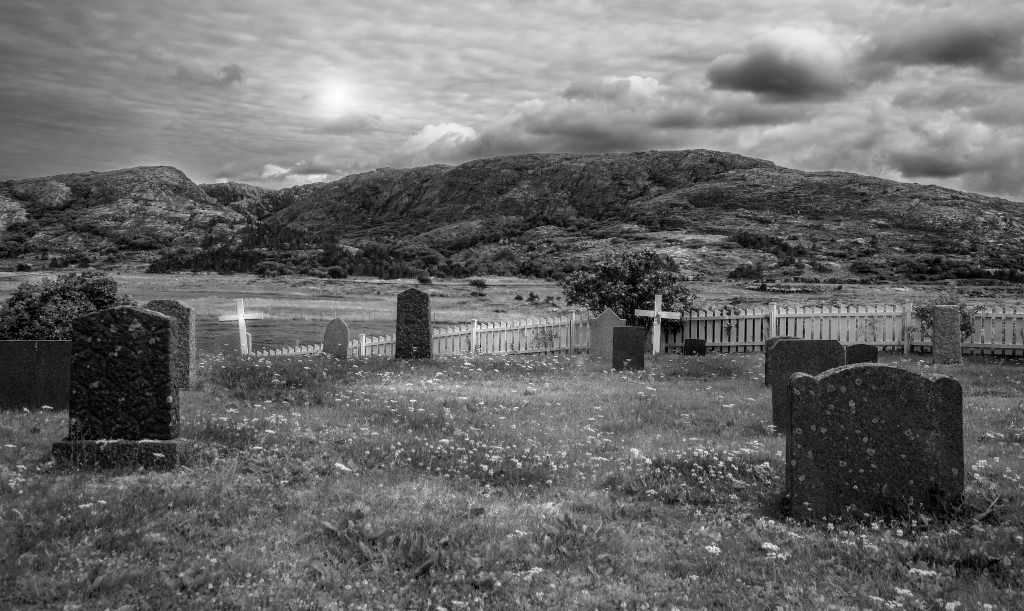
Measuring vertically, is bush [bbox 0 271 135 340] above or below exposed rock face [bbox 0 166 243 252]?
below

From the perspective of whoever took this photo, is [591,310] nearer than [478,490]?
No

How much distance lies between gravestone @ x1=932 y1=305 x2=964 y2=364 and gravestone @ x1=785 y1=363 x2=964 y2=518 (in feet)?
59.1

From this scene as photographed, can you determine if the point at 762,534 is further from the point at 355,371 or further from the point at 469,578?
the point at 355,371

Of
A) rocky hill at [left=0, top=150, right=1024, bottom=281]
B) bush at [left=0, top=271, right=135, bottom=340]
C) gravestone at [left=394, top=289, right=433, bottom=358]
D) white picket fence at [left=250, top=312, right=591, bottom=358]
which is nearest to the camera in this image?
bush at [left=0, top=271, right=135, bottom=340]

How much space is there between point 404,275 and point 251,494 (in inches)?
2451

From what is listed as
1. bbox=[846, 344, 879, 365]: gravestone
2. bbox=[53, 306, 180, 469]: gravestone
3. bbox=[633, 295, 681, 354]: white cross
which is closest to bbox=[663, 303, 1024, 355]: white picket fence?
bbox=[633, 295, 681, 354]: white cross

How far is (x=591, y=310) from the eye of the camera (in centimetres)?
2889

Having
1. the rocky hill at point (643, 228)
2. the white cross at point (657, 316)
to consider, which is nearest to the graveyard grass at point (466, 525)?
the white cross at point (657, 316)

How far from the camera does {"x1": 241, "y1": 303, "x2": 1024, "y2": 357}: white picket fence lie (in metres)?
24.4

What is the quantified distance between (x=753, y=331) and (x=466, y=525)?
2315 centimetres

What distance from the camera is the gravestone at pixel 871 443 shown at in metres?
7.20

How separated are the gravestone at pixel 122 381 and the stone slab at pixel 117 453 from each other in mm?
17

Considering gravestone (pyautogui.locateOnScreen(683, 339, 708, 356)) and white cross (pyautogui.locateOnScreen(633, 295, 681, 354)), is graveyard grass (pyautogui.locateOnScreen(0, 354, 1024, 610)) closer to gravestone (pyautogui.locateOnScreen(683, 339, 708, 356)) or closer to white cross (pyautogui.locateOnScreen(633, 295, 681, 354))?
gravestone (pyautogui.locateOnScreen(683, 339, 708, 356))

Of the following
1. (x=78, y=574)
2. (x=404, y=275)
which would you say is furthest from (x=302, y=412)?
(x=404, y=275)
